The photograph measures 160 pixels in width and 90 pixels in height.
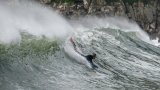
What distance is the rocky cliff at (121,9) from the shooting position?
42625mm

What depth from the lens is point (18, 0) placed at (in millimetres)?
37312

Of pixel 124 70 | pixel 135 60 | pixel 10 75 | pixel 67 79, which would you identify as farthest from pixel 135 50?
pixel 10 75

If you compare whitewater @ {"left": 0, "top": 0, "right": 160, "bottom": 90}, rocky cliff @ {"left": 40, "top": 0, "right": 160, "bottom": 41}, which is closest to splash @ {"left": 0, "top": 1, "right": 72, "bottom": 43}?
whitewater @ {"left": 0, "top": 0, "right": 160, "bottom": 90}

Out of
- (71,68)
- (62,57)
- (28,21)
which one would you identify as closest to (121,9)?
(28,21)

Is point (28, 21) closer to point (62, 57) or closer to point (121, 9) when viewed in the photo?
point (62, 57)

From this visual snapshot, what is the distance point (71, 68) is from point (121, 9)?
24811 mm

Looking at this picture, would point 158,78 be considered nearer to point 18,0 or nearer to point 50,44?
point 50,44

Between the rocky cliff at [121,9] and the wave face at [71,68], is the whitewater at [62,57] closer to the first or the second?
the wave face at [71,68]

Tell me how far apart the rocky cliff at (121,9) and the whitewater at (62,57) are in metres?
6.05

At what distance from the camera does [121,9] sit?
151ft

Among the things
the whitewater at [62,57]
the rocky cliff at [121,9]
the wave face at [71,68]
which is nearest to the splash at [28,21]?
the whitewater at [62,57]

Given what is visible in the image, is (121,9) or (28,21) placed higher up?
(121,9)

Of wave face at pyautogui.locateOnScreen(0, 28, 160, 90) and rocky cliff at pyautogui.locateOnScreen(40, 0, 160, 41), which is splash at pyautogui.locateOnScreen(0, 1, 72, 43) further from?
rocky cliff at pyautogui.locateOnScreen(40, 0, 160, 41)

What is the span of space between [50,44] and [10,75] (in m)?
7.08
